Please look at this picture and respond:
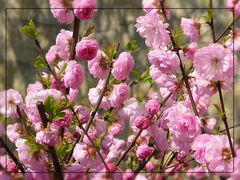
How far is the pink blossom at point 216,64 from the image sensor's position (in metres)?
1.11

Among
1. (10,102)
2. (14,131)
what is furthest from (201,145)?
→ (14,131)

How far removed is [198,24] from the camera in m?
1.36

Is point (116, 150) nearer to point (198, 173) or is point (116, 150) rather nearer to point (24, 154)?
point (198, 173)

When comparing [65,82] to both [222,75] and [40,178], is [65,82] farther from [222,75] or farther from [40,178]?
[222,75]

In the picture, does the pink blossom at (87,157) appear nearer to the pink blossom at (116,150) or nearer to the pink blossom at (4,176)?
the pink blossom at (4,176)

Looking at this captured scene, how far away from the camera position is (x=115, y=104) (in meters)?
1.36

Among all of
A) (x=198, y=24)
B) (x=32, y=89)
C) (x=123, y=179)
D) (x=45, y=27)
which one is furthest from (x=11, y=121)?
(x=45, y=27)

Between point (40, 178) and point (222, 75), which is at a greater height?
point (222, 75)

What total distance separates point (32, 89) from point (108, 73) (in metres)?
0.21

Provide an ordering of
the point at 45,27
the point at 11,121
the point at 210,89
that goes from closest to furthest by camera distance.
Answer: the point at 210,89, the point at 11,121, the point at 45,27

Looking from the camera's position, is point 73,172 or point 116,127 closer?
point 73,172

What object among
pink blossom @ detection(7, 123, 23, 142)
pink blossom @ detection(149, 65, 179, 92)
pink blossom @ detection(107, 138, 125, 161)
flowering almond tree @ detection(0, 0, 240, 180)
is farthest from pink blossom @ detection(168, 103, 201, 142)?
pink blossom @ detection(107, 138, 125, 161)

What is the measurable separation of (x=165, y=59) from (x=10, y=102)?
0.42 m

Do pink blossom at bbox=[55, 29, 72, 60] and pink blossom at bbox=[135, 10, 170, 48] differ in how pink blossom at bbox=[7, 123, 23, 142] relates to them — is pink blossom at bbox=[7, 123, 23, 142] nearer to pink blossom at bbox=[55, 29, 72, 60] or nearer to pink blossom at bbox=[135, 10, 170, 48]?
pink blossom at bbox=[55, 29, 72, 60]
